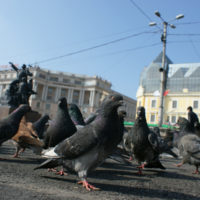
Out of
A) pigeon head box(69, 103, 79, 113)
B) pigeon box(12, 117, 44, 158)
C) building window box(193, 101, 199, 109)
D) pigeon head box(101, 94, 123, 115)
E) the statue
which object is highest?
building window box(193, 101, 199, 109)

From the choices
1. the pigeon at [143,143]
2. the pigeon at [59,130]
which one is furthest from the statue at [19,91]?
the pigeon at [143,143]

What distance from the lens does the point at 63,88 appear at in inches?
3435

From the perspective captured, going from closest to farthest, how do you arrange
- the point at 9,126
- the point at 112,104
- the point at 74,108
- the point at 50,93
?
the point at 112,104, the point at 9,126, the point at 74,108, the point at 50,93

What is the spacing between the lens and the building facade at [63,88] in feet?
272

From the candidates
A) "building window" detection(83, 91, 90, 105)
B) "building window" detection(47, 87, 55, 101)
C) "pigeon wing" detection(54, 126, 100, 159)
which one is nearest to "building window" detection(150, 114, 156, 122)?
"building window" detection(83, 91, 90, 105)

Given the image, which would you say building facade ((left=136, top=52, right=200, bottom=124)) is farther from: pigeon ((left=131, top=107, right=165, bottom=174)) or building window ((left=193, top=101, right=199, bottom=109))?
pigeon ((left=131, top=107, right=165, bottom=174))

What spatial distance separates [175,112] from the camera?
2030 inches

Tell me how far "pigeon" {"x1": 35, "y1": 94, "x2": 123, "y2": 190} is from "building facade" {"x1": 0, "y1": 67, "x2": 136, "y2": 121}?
80942mm

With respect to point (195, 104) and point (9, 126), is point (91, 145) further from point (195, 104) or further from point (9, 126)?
point (195, 104)

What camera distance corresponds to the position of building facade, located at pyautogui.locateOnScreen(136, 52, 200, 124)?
51.1 meters

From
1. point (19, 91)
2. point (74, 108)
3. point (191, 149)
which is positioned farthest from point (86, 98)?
point (191, 149)

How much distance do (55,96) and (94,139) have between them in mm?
85883

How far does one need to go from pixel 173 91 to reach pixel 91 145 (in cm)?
5368

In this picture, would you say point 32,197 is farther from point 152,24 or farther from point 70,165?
point 152,24
